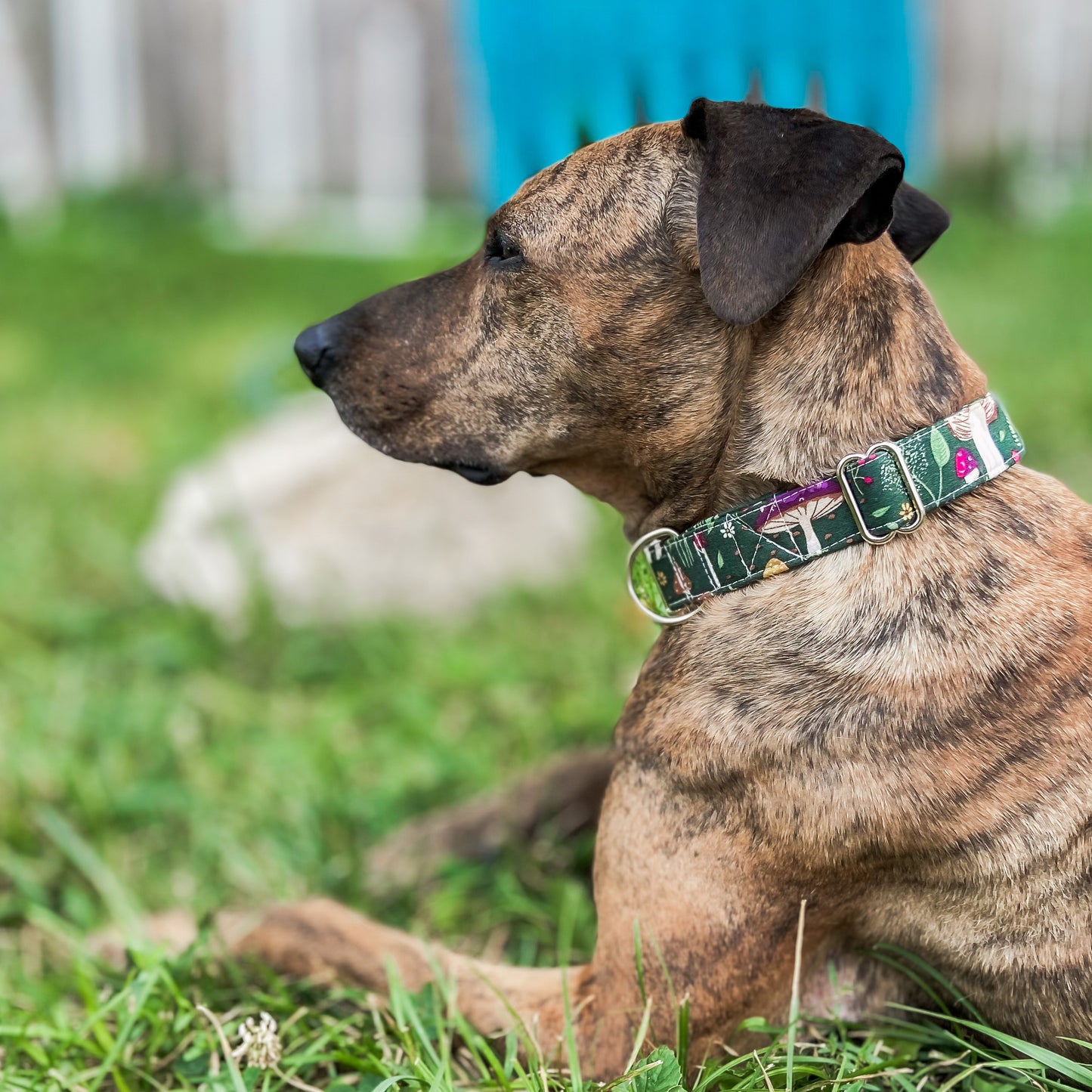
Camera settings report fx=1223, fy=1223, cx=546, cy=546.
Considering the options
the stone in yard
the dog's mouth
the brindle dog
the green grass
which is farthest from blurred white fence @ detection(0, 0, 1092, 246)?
the brindle dog

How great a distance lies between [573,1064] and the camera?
6.75ft

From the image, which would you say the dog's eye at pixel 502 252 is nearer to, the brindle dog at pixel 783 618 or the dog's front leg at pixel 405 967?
the brindle dog at pixel 783 618

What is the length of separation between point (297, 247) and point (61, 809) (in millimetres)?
8630

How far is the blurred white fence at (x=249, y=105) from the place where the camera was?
10.8 m

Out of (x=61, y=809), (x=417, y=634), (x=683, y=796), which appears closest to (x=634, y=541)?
(x=683, y=796)

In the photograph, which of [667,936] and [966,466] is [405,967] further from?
[966,466]

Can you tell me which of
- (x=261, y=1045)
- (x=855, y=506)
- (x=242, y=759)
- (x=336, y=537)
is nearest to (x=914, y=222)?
(x=855, y=506)

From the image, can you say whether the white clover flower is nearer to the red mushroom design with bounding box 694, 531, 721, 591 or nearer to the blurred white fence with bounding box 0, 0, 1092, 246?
the red mushroom design with bounding box 694, 531, 721, 591

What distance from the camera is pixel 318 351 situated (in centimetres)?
249

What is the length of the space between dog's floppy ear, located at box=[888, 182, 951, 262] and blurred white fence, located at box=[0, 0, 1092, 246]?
30.9 feet

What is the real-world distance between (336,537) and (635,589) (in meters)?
2.59

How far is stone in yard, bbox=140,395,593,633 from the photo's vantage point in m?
4.60

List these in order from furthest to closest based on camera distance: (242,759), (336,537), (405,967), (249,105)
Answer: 1. (249,105)
2. (336,537)
3. (242,759)
4. (405,967)

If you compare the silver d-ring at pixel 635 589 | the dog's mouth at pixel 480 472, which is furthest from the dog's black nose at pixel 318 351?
the silver d-ring at pixel 635 589
